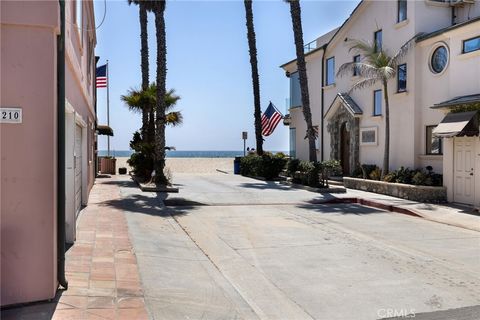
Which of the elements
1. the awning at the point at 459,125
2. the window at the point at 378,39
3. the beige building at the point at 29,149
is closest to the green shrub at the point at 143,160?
the window at the point at 378,39

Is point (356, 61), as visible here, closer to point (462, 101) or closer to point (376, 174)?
point (376, 174)

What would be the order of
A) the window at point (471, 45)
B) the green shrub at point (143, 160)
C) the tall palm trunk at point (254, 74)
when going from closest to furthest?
1. the window at point (471, 45)
2. the green shrub at point (143, 160)
3. the tall palm trunk at point (254, 74)

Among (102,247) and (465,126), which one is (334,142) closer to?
(465,126)

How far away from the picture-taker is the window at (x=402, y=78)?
63.2 feet

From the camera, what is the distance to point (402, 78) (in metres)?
19.5

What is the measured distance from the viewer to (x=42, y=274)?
17.0ft

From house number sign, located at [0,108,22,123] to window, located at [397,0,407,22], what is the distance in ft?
58.6

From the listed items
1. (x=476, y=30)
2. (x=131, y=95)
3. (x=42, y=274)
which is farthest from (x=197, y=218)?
(x=131, y=95)

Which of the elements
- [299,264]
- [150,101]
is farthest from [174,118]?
[299,264]

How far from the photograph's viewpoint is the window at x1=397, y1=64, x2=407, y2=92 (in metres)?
19.2

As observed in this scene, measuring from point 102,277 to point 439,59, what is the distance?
51.5 ft

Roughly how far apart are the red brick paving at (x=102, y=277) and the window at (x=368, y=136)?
1421 centimetres

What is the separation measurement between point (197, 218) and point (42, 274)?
7220 millimetres

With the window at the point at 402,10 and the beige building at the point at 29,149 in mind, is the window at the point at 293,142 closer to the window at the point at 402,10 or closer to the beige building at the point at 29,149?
the window at the point at 402,10
